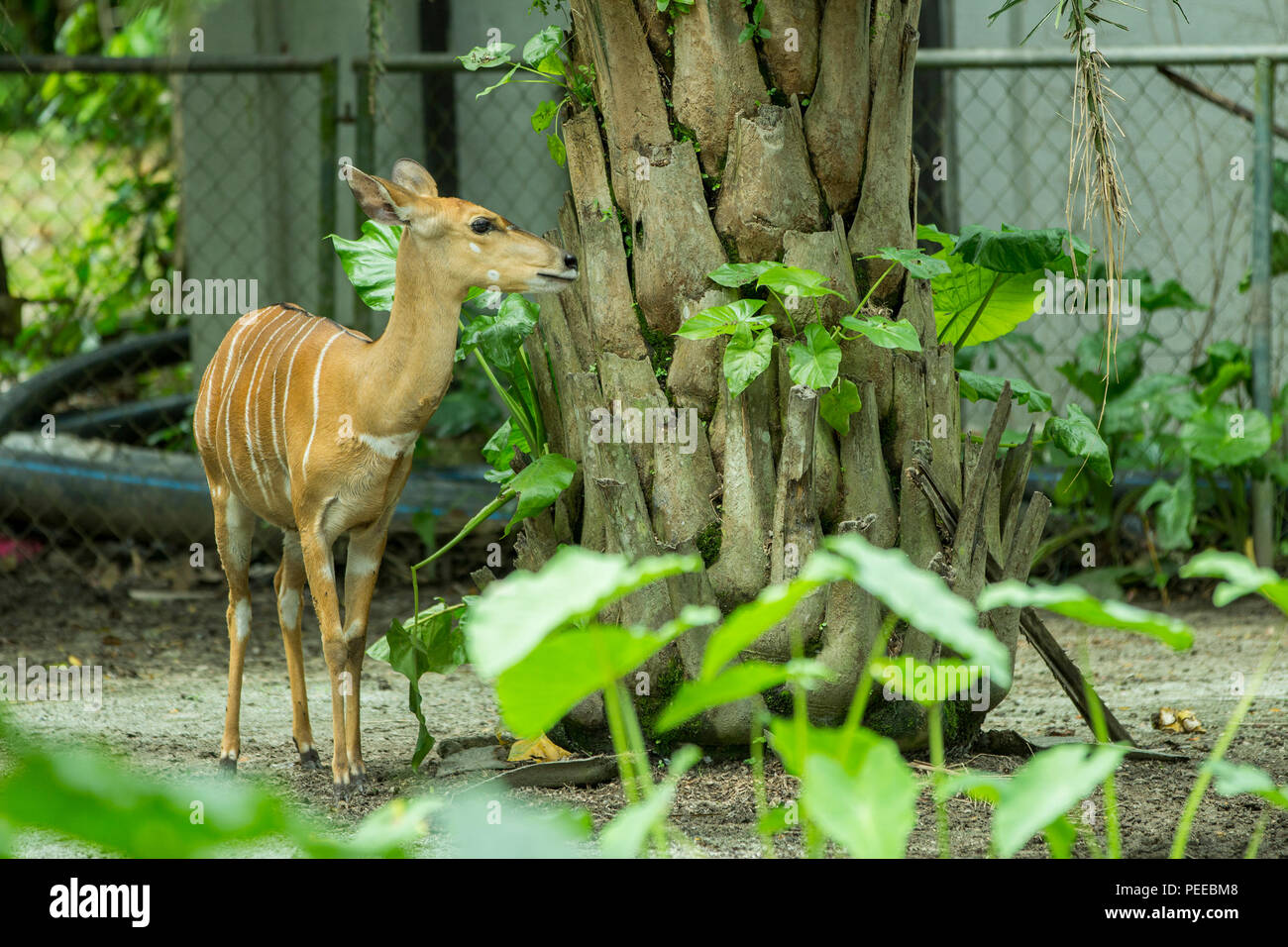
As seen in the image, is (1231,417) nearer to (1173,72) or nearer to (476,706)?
(1173,72)

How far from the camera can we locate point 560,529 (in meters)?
3.19

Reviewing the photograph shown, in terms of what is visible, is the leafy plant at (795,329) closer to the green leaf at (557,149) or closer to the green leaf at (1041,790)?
the green leaf at (557,149)

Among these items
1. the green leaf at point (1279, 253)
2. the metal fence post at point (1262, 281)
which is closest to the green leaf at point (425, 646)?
the metal fence post at point (1262, 281)

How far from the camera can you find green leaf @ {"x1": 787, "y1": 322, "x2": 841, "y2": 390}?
2709 millimetres

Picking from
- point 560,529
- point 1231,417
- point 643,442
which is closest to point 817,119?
point 643,442

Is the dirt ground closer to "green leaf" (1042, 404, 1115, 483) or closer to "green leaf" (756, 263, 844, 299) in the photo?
"green leaf" (1042, 404, 1115, 483)

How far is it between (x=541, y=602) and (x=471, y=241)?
1838 mm

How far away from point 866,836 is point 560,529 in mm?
2022

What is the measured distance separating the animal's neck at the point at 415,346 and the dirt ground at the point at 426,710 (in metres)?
0.86

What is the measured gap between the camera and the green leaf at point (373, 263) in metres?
3.34

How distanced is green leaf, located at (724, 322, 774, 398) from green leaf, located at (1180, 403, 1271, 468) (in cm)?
310

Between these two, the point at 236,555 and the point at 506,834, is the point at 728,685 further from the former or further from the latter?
the point at 236,555

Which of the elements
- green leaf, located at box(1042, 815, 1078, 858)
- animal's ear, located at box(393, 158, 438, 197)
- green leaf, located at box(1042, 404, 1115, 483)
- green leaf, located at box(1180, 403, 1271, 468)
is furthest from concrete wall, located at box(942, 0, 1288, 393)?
green leaf, located at box(1042, 815, 1078, 858)
